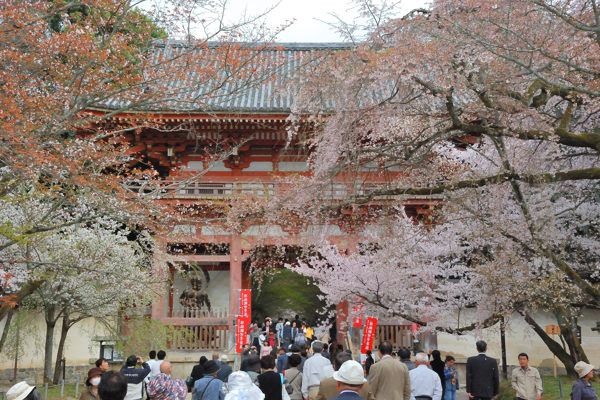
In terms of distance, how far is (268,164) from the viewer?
18672mm

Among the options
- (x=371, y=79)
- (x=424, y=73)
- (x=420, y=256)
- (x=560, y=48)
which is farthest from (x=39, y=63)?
(x=420, y=256)

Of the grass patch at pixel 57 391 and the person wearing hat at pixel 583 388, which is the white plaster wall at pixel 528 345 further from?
the person wearing hat at pixel 583 388

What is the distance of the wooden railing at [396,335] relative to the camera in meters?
16.2

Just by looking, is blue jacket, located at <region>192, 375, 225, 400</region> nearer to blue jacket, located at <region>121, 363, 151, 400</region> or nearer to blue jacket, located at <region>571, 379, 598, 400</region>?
blue jacket, located at <region>121, 363, 151, 400</region>

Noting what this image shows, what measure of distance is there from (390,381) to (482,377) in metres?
3.18

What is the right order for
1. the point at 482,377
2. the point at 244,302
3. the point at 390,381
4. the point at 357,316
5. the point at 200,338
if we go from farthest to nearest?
1. the point at 200,338
2. the point at 244,302
3. the point at 357,316
4. the point at 482,377
5. the point at 390,381

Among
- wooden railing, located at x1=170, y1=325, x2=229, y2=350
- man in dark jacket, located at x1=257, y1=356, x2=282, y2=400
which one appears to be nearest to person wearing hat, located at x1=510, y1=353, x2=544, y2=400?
man in dark jacket, located at x1=257, y1=356, x2=282, y2=400

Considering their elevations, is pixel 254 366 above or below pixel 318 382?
above

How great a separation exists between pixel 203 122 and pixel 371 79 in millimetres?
10295

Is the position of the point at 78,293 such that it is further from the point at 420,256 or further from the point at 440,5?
the point at 440,5

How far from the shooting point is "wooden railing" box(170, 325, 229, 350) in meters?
16.0

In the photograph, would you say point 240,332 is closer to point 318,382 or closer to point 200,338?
point 200,338

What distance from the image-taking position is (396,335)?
16469 mm

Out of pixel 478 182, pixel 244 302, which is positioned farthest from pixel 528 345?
pixel 478 182
